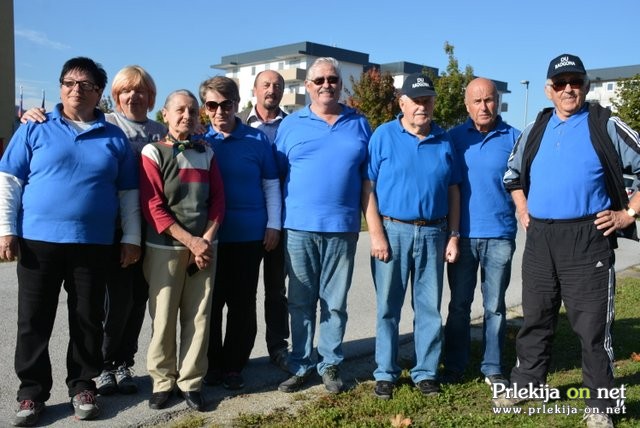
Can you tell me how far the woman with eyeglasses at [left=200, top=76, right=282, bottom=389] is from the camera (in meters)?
4.35

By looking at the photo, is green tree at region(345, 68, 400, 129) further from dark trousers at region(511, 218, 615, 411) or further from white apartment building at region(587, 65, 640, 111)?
white apartment building at region(587, 65, 640, 111)

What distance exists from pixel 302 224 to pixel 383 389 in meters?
1.31

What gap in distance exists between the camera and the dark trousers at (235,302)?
14.7 feet

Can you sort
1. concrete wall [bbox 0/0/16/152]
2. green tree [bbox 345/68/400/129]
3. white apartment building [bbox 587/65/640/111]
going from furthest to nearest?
white apartment building [bbox 587/65/640/111]
green tree [bbox 345/68/400/129]
concrete wall [bbox 0/0/16/152]

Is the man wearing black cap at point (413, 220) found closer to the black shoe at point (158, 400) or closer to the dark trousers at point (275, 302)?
the dark trousers at point (275, 302)

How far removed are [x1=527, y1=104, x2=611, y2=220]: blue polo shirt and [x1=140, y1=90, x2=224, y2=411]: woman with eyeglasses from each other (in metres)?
2.15

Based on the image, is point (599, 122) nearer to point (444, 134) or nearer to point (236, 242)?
point (444, 134)

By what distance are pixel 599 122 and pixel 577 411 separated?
1.93 meters

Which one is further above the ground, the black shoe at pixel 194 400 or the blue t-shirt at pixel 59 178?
the blue t-shirt at pixel 59 178

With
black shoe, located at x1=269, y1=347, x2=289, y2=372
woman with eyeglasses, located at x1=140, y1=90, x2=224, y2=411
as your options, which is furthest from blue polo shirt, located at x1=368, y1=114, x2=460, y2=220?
black shoe, located at x1=269, y1=347, x2=289, y2=372

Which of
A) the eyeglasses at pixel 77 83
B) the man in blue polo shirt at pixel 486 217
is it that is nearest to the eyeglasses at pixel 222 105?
the eyeglasses at pixel 77 83

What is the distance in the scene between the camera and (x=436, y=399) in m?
4.32

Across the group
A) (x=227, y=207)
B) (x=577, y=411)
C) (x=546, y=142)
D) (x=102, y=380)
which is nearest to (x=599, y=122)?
(x=546, y=142)

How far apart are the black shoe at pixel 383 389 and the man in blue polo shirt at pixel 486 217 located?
539 millimetres
